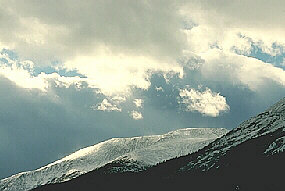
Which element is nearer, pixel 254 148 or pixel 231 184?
pixel 231 184

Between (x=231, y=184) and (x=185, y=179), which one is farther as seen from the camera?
(x=185, y=179)

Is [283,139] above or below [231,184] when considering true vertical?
above

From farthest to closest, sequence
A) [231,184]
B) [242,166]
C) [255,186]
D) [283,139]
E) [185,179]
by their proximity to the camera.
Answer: [185,179]
[283,139]
[242,166]
[231,184]
[255,186]

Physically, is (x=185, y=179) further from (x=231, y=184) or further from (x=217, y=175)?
(x=231, y=184)

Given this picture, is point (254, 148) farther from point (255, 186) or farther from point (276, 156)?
point (255, 186)

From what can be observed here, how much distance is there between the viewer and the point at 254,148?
651ft

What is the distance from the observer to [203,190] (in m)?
151

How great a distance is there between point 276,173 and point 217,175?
137ft

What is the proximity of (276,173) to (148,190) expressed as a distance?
7636cm

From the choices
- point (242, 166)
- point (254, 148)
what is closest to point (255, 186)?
point (242, 166)

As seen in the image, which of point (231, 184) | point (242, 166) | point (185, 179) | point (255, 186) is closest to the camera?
point (255, 186)

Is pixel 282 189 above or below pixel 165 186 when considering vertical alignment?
below

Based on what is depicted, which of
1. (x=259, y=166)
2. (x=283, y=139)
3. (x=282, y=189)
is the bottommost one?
(x=282, y=189)

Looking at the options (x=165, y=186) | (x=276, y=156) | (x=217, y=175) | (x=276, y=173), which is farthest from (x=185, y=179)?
(x=276, y=173)
